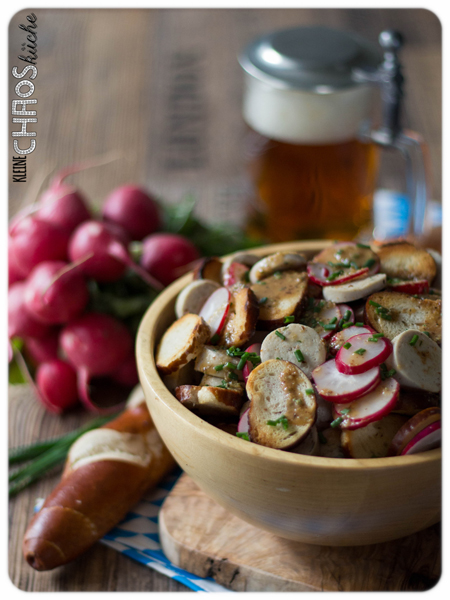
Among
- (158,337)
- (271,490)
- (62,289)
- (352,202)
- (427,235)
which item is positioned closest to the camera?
(271,490)

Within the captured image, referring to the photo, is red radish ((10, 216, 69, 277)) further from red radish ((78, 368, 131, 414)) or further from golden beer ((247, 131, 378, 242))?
golden beer ((247, 131, 378, 242))

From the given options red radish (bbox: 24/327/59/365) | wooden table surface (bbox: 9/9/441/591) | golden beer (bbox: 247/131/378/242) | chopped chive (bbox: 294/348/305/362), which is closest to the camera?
chopped chive (bbox: 294/348/305/362)

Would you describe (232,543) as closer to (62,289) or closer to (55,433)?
(55,433)

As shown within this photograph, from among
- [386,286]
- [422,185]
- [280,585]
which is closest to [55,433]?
[280,585]

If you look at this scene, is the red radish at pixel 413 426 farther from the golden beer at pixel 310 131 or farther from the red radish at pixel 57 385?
the golden beer at pixel 310 131

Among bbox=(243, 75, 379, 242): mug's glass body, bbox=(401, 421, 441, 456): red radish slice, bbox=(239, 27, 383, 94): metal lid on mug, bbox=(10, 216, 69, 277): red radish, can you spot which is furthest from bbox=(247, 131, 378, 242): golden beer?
bbox=(401, 421, 441, 456): red radish slice

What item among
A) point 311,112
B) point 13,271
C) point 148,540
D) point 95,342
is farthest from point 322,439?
point 311,112
